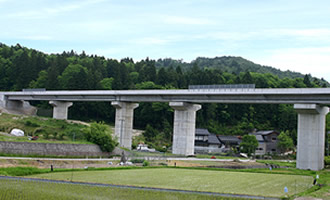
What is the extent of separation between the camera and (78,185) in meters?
27.0

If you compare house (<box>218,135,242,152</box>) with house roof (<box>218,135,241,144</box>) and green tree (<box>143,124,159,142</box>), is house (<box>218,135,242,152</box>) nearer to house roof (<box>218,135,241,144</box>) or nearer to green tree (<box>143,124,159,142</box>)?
Answer: house roof (<box>218,135,241,144</box>)

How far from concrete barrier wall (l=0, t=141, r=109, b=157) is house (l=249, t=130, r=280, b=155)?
53258 millimetres

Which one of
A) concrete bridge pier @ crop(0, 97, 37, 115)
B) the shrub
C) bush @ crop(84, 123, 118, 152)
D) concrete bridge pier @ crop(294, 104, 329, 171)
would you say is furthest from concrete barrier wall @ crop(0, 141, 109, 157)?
concrete bridge pier @ crop(0, 97, 37, 115)

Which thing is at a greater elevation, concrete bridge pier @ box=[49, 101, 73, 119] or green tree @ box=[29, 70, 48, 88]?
green tree @ box=[29, 70, 48, 88]

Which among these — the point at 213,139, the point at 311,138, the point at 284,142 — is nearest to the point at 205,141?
the point at 213,139

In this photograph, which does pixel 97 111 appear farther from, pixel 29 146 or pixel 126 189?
pixel 126 189

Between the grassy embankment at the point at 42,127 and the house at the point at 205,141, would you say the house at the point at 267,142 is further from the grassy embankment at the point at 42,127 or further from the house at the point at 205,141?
the grassy embankment at the point at 42,127

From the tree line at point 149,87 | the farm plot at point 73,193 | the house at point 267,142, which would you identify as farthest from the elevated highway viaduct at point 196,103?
A: the house at point 267,142

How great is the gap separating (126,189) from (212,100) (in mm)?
40946

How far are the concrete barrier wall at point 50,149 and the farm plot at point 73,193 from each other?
17.6 metres

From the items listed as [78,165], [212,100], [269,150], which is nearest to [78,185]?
[78,165]

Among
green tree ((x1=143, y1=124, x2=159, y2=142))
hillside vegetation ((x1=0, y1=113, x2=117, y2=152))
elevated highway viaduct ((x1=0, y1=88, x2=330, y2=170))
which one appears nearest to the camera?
elevated highway viaduct ((x1=0, y1=88, x2=330, y2=170))

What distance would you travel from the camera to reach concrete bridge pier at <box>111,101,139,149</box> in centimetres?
7462

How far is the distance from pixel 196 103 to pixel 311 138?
22.0 metres
